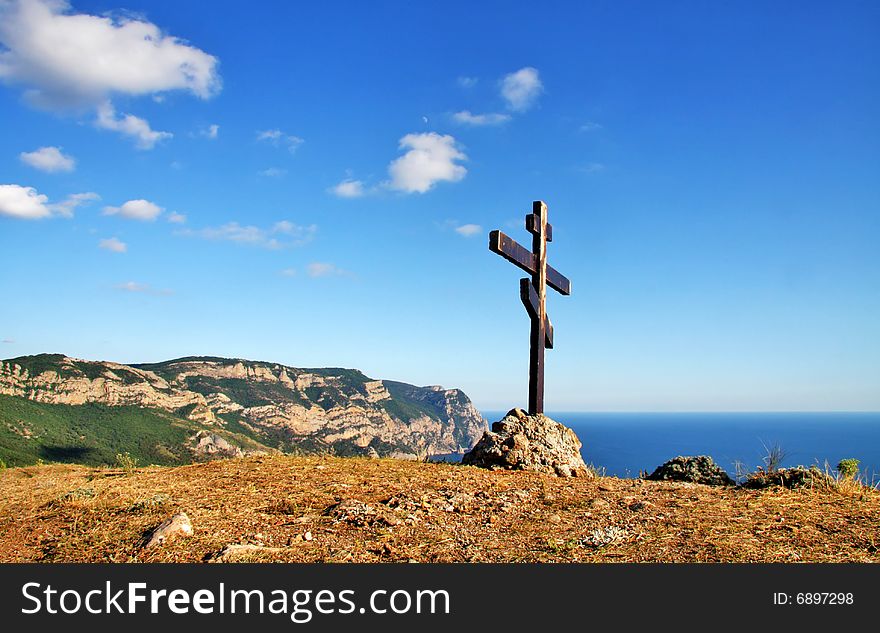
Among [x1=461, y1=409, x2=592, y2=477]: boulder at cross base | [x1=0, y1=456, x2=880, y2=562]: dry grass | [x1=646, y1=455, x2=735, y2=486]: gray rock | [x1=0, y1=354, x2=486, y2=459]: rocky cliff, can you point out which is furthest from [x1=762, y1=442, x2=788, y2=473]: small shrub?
[x1=0, y1=354, x2=486, y2=459]: rocky cliff

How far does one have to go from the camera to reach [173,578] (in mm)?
4180

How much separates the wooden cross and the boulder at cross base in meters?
0.79

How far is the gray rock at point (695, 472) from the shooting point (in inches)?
320

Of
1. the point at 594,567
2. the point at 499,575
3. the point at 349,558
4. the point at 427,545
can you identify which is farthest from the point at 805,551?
the point at 349,558

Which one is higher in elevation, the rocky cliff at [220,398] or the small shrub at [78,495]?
the small shrub at [78,495]

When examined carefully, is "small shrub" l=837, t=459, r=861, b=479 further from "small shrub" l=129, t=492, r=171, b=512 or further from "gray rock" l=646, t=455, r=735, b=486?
"small shrub" l=129, t=492, r=171, b=512

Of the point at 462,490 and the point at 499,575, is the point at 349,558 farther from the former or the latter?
the point at 462,490

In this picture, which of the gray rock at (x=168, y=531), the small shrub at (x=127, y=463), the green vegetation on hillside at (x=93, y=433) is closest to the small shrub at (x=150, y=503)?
the gray rock at (x=168, y=531)

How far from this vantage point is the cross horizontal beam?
30.4 feet

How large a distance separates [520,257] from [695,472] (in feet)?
14.3

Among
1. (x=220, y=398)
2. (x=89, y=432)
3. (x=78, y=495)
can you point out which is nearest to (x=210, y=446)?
(x=89, y=432)

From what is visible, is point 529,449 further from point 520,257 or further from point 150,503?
point 150,503

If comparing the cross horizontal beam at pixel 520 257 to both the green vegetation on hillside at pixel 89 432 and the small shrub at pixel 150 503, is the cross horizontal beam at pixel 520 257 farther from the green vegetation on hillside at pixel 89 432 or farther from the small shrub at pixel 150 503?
the green vegetation on hillside at pixel 89 432

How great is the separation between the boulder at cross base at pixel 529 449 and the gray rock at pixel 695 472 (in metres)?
1.11
